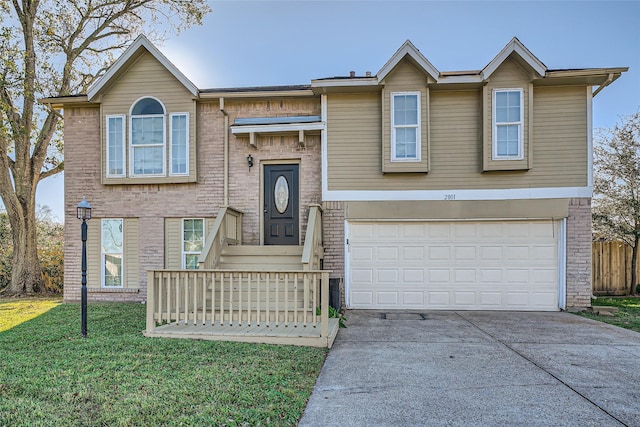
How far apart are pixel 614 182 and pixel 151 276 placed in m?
13.4

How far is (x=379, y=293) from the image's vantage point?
30.5 feet

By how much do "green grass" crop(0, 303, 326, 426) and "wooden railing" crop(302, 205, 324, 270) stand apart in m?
1.84

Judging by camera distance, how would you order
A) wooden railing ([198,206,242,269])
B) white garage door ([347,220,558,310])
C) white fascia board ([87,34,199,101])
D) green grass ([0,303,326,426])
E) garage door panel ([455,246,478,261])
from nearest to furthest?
green grass ([0,303,326,426]) < wooden railing ([198,206,242,269]) < white garage door ([347,220,558,310]) < garage door panel ([455,246,478,261]) < white fascia board ([87,34,199,101])

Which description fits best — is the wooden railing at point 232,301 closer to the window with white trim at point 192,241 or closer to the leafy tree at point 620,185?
the window with white trim at point 192,241

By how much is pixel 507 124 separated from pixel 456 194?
6.35 ft

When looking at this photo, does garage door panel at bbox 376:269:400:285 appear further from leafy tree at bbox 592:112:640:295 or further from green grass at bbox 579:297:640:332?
leafy tree at bbox 592:112:640:295

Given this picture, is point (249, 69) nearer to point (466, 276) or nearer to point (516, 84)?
point (516, 84)

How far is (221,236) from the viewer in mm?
8234

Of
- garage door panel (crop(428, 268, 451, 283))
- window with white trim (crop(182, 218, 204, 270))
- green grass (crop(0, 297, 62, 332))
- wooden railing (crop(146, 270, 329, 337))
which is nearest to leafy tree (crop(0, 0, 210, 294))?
green grass (crop(0, 297, 62, 332))

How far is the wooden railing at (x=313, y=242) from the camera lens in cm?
700

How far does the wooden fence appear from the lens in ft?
40.6

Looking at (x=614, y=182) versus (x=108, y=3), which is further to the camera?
(x=108, y=3)

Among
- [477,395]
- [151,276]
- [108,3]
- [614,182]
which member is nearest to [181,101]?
[151,276]

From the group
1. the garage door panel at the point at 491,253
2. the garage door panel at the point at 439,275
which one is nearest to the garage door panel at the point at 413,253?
the garage door panel at the point at 439,275
